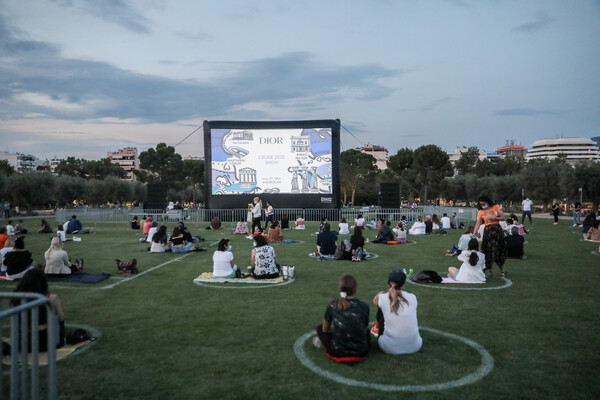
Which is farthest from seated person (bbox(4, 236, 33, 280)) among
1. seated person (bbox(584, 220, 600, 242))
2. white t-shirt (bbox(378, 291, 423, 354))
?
seated person (bbox(584, 220, 600, 242))

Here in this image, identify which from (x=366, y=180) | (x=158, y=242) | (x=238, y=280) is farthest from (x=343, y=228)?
(x=366, y=180)

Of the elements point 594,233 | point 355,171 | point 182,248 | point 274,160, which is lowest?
point 182,248

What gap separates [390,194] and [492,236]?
20.6 meters

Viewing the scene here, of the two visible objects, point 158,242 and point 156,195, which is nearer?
point 158,242

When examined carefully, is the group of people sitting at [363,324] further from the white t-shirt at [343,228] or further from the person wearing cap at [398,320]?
the white t-shirt at [343,228]

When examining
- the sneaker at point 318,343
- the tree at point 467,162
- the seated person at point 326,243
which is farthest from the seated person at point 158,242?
the tree at point 467,162

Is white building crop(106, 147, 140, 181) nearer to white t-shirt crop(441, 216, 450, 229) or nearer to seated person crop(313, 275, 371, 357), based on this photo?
white t-shirt crop(441, 216, 450, 229)

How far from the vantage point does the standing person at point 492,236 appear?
408 inches

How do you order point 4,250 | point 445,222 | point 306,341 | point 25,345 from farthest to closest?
point 445,222
point 4,250
point 306,341
point 25,345

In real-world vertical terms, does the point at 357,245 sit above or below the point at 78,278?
above

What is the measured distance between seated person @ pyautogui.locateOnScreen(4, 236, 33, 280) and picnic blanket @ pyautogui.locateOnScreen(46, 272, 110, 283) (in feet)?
2.01

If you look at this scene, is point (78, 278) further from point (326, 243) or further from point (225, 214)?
point (225, 214)

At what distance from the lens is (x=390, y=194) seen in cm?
3112

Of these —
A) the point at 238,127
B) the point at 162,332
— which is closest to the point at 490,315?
the point at 162,332
